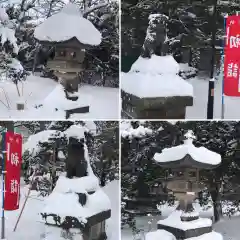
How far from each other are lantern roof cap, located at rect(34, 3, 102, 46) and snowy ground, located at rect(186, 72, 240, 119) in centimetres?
70

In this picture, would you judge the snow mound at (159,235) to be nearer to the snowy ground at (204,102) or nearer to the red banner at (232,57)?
the snowy ground at (204,102)

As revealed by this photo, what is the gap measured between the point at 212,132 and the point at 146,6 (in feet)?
2.99

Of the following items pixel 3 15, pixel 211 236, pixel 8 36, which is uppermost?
pixel 3 15

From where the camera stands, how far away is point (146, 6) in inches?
121

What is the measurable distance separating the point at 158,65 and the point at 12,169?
1145mm

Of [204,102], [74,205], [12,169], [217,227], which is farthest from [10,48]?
[217,227]

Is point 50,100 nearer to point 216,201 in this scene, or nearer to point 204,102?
point 204,102

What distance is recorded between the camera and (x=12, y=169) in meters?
3.09

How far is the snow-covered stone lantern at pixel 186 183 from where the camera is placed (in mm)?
2932

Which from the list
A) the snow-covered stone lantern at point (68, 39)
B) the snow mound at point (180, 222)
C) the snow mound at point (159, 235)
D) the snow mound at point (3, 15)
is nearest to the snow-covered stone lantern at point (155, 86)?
the snow-covered stone lantern at point (68, 39)

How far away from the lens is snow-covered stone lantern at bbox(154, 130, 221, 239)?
2932 mm

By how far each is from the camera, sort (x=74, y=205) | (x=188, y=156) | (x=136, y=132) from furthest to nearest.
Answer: (x=136, y=132) → (x=74, y=205) → (x=188, y=156)

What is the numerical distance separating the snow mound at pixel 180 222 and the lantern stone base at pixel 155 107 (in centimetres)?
63

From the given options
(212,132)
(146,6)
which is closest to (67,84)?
(146,6)
